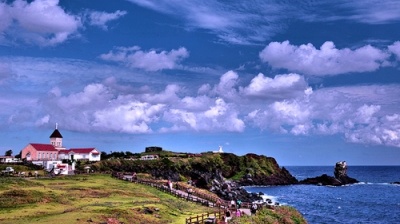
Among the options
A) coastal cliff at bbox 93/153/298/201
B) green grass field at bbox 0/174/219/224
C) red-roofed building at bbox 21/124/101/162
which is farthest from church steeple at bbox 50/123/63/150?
green grass field at bbox 0/174/219/224

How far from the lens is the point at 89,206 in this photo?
50281 mm

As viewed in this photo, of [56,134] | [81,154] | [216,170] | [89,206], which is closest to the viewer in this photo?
[89,206]

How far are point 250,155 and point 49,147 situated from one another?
94.6 metres

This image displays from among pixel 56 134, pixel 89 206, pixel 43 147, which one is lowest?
pixel 89 206

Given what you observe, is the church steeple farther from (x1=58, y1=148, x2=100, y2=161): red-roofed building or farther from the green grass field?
the green grass field

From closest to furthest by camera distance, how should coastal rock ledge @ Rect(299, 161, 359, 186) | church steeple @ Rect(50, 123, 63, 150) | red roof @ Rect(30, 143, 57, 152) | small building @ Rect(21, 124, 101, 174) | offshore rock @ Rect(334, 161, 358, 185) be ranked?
small building @ Rect(21, 124, 101, 174), red roof @ Rect(30, 143, 57, 152), church steeple @ Rect(50, 123, 63, 150), coastal rock ledge @ Rect(299, 161, 359, 186), offshore rock @ Rect(334, 161, 358, 185)

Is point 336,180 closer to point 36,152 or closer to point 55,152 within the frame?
point 55,152

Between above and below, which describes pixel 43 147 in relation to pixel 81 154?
above

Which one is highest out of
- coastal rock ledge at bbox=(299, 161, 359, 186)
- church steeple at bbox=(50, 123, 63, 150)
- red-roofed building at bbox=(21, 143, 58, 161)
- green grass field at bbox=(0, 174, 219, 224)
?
church steeple at bbox=(50, 123, 63, 150)

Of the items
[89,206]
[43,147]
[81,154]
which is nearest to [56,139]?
[81,154]

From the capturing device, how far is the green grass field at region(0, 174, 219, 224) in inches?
1671

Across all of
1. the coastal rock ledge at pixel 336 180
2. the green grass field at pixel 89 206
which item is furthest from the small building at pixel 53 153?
the coastal rock ledge at pixel 336 180

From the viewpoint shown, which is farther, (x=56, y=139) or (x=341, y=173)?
(x=341, y=173)

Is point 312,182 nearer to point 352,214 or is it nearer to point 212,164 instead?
point 212,164
